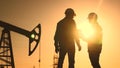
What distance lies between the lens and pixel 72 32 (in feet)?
51.1

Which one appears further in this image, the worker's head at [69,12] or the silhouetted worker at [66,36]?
the silhouetted worker at [66,36]

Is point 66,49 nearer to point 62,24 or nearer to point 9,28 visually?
point 62,24

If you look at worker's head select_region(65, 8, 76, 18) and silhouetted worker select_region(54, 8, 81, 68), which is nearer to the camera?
worker's head select_region(65, 8, 76, 18)

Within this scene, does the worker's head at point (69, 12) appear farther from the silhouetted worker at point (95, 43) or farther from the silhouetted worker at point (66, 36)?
the silhouetted worker at point (95, 43)

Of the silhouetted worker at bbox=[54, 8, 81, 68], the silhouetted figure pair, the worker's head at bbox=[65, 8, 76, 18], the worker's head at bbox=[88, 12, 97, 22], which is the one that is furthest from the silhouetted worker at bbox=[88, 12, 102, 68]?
the worker's head at bbox=[65, 8, 76, 18]

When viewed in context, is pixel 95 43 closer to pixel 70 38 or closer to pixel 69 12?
pixel 70 38

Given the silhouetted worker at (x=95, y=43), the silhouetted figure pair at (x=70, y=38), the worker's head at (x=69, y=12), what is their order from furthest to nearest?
the silhouetted worker at (x=95, y=43) → the silhouetted figure pair at (x=70, y=38) → the worker's head at (x=69, y=12)

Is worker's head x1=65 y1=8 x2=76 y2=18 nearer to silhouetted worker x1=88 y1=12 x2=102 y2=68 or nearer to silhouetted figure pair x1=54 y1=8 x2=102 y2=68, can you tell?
silhouetted figure pair x1=54 y1=8 x2=102 y2=68

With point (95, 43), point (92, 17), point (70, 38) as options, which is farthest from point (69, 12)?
point (95, 43)

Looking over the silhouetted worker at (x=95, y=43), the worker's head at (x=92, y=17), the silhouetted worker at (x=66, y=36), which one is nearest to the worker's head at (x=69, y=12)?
the silhouetted worker at (x=66, y=36)

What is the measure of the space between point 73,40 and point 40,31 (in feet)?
43.5

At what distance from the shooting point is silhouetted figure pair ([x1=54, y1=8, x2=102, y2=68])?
15.5 meters

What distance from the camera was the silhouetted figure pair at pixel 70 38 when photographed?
15.5 m

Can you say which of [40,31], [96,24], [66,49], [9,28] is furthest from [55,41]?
[9,28]
